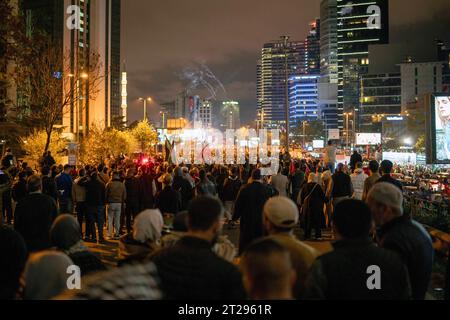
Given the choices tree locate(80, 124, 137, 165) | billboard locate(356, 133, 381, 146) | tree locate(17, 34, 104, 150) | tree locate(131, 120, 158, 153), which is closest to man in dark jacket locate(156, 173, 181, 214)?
tree locate(17, 34, 104, 150)

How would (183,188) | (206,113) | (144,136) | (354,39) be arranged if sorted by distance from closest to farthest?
(183,188), (144,136), (206,113), (354,39)

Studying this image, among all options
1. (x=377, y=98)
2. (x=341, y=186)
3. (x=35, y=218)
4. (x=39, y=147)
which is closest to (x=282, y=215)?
(x=35, y=218)

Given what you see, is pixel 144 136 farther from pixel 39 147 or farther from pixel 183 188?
pixel 183 188

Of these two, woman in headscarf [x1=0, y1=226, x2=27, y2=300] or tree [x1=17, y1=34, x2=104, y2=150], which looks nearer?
woman in headscarf [x1=0, y1=226, x2=27, y2=300]

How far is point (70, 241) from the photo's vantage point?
4.62m

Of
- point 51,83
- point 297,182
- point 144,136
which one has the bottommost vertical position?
point 297,182

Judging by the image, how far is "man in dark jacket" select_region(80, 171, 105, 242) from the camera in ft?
38.4

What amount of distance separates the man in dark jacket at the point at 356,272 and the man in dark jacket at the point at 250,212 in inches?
163

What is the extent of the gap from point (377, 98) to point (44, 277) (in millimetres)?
145434

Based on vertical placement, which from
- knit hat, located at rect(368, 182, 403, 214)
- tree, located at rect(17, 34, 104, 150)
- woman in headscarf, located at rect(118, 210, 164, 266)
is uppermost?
tree, located at rect(17, 34, 104, 150)

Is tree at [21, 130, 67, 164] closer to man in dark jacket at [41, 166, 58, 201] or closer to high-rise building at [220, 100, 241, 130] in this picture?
man in dark jacket at [41, 166, 58, 201]

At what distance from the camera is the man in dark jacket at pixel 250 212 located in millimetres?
7613

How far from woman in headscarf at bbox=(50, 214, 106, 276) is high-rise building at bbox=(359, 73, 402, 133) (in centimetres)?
13634

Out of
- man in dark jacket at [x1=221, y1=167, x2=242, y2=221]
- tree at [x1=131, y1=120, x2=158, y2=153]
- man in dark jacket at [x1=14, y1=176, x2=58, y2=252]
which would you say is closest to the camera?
man in dark jacket at [x1=14, y1=176, x2=58, y2=252]
